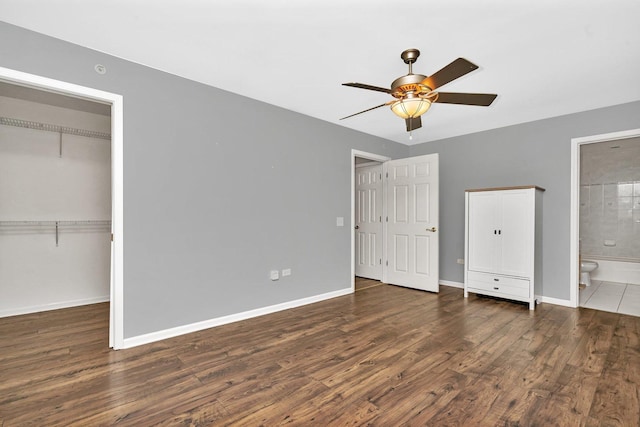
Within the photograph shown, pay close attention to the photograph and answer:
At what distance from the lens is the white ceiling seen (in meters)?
2.05

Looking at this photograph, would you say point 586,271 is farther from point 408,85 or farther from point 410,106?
point 408,85

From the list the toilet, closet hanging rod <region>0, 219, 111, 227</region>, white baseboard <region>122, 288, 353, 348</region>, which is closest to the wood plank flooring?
white baseboard <region>122, 288, 353, 348</region>

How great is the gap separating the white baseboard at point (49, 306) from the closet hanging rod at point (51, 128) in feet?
6.97

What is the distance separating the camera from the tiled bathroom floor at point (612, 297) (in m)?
3.91

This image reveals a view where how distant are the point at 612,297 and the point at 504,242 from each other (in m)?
1.90

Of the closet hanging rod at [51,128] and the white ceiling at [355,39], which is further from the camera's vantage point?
the closet hanging rod at [51,128]

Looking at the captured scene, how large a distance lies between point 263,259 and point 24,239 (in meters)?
2.85

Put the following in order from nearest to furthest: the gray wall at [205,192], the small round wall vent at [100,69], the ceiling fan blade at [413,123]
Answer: the small round wall vent at [100,69] < the gray wall at [205,192] < the ceiling fan blade at [413,123]

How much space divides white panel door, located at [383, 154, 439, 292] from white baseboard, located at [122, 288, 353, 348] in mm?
1317

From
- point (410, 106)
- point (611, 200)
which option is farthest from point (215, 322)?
Result: point (611, 200)

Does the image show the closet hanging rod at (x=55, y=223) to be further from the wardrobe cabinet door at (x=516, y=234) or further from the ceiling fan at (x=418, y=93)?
the wardrobe cabinet door at (x=516, y=234)

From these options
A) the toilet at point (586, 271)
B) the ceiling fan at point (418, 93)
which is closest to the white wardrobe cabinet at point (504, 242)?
the toilet at point (586, 271)

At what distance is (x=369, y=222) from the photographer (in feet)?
18.5

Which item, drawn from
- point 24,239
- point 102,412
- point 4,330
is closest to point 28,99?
point 24,239
